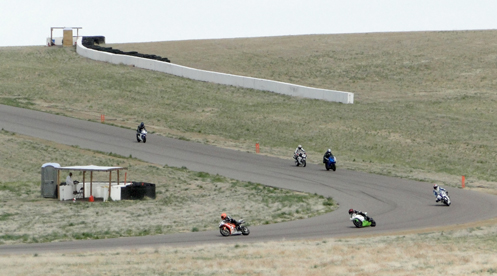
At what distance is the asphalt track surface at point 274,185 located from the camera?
22.0m

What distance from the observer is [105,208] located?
93.2 ft

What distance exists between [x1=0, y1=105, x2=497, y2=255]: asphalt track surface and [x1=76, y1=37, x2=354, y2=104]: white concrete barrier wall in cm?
1579

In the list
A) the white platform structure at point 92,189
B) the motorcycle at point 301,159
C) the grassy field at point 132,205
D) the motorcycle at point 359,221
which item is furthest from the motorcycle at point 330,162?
the motorcycle at point 359,221

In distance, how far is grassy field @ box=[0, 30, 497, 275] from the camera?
1742cm

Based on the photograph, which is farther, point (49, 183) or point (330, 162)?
point (330, 162)

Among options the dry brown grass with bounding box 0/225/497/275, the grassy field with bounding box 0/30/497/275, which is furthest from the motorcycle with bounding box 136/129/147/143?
the dry brown grass with bounding box 0/225/497/275

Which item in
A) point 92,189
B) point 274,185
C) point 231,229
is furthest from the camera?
point 274,185

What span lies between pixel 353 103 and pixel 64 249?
39.9m

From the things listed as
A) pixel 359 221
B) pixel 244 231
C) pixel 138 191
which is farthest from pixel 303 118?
pixel 244 231

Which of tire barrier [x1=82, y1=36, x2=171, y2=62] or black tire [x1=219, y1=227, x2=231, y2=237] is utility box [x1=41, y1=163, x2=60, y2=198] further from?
tire barrier [x1=82, y1=36, x2=171, y2=62]

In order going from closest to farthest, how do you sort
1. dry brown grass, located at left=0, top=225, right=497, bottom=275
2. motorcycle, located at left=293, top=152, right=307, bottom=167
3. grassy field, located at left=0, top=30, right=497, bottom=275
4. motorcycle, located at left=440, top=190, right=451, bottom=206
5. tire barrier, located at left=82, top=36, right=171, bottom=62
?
dry brown grass, located at left=0, top=225, right=497, bottom=275
grassy field, located at left=0, top=30, right=497, bottom=275
motorcycle, located at left=440, top=190, right=451, bottom=206
motorcycle, located at left=293, top=152, right=307, bottom=167
tire barrier, located at left=82, top=36, right=171, bottom=62

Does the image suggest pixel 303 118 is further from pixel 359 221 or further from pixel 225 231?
pixel 225 231

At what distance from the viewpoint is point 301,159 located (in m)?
37.6

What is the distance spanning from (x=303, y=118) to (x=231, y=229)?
2988 cm
